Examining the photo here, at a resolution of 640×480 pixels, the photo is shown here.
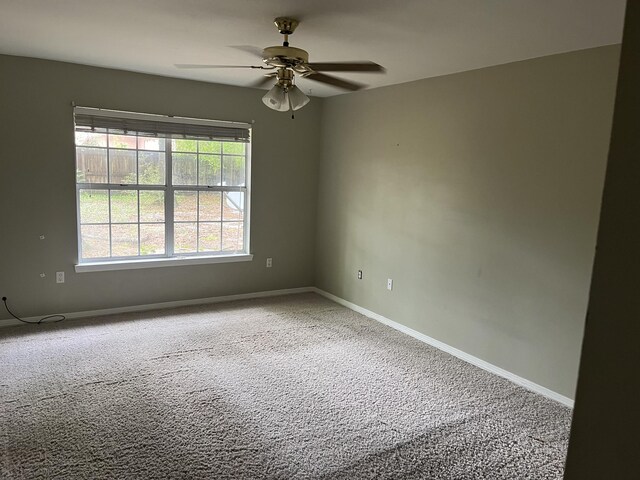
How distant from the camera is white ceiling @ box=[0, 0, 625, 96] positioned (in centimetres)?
234

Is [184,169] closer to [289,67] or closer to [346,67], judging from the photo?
[289,67]

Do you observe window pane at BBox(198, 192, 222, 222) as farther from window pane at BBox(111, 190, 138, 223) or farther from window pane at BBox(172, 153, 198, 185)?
window pane at BBox(111, 190, 138, 223)

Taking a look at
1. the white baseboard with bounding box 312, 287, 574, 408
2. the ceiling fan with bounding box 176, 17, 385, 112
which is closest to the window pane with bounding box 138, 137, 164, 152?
the ceiling fan with bounding box 176, 17, 385, 112

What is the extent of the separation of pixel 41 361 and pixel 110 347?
477 mm

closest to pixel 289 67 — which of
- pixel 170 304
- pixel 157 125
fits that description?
pixel 157 125

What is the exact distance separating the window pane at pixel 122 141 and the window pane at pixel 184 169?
409 millimetres

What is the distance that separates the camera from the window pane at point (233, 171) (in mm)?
5004

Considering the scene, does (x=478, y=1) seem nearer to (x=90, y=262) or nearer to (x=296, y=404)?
(x=296, y=404)

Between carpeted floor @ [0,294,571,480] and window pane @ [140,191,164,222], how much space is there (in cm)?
107

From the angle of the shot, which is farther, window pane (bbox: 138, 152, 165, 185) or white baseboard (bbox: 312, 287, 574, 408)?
window pane (bbox: 138, 152, 165, 185)

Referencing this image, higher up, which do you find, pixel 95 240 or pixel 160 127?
pixel 160 127

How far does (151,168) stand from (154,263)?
944 millimetres

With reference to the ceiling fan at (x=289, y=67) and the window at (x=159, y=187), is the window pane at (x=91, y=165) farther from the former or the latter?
the ceiling fan at (x=289, y=67)

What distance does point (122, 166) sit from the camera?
4445 millimetres
